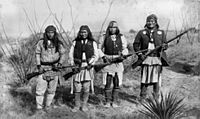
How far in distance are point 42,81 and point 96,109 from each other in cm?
138

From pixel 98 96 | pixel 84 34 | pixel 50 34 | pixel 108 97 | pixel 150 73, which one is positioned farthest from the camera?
pixel 98 96

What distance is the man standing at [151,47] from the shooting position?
22.8ft

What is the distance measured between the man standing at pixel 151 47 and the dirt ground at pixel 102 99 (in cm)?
76

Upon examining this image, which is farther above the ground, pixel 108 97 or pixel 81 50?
pixel 81 50

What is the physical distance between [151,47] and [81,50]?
55.1 inches

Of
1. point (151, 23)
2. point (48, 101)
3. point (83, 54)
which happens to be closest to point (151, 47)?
point (151, 23)

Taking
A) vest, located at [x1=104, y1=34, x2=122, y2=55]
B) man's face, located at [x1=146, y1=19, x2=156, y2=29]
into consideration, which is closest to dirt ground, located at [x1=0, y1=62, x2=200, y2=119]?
vest, located at [x1=104, y1=34, x2=122, y2=55]

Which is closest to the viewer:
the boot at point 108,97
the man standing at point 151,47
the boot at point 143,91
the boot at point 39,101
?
the boot at point 39,101

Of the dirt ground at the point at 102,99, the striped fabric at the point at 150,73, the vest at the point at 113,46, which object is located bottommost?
the dirt ground at the point at 102,99

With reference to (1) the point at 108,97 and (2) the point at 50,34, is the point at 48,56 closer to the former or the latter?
(2) the point at 50,34

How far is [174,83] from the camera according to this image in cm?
916

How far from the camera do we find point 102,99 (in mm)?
7961

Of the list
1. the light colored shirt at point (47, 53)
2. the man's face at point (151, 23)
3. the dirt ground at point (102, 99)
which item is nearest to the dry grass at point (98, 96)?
the dirt ground at point (102, 99)

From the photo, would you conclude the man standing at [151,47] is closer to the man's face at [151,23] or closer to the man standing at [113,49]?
the man's face at [151,23]
